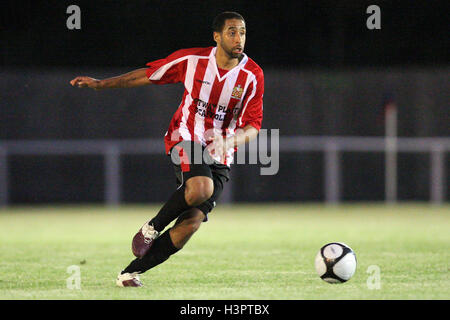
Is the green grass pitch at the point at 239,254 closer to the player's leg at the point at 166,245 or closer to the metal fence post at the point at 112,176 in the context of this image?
the player's leg at the point at 166,245

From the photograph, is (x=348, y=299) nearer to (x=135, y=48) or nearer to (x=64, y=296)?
(x=64, y=296)

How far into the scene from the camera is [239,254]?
8773mm

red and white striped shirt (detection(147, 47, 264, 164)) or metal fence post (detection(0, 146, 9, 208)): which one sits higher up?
red and white striped shirt (detection(147, 47, 264, 164))

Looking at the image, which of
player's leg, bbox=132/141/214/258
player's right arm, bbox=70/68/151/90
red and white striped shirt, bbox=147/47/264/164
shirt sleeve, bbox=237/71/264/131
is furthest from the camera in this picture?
shirt sleeve, bbox=237/71/264/131

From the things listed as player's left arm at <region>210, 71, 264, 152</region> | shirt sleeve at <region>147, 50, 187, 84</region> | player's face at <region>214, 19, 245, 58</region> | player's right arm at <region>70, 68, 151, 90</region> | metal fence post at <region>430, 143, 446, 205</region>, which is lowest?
metal fence post at <region>430, 143, 446, 205</region>

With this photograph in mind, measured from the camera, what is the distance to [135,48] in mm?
20391

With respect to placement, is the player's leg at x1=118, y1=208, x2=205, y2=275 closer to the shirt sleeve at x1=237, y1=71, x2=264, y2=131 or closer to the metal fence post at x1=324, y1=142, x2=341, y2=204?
the shirt sleeve at x1=237, y1=71, x2=264, y2=131

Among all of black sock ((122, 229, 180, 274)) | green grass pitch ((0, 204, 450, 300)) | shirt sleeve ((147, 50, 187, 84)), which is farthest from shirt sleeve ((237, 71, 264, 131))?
green grass pitch ((0, 204, 450, 300))

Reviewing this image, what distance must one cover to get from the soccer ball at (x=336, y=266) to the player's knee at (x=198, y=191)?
3.42 ft

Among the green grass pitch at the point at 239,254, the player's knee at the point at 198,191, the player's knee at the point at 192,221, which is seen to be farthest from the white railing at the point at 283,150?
the player's knee at the point at 198,191

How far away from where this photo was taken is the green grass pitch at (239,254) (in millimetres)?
5961

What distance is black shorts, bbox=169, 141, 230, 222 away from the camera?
6.21m

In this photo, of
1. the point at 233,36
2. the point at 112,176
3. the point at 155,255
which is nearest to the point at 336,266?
the point at 155,255

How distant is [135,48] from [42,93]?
122 inches
